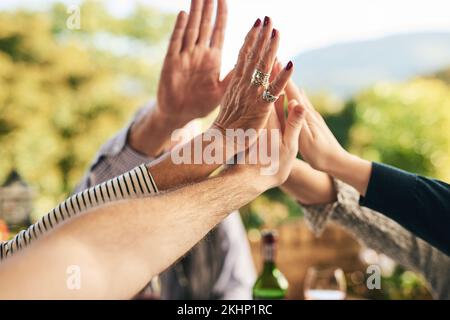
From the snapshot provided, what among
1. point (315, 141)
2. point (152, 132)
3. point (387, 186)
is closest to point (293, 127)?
point (315, 141)

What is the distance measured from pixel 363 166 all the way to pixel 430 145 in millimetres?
8294

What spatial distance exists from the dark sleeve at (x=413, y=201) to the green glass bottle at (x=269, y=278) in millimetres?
227

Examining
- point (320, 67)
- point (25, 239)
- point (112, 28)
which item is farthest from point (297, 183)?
point (320, 67)

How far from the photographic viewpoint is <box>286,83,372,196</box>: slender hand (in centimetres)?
105

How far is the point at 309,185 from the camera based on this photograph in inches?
45.4

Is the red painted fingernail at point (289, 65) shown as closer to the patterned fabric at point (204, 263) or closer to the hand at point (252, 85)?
the hand at point (252, 85)

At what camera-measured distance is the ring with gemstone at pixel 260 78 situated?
0.85 metres

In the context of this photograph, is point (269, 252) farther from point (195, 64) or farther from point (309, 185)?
point (195, 64)

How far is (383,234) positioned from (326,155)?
0.25 m

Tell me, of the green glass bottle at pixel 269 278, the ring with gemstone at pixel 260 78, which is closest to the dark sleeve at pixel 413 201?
the green glass bottle at pixel 269 278

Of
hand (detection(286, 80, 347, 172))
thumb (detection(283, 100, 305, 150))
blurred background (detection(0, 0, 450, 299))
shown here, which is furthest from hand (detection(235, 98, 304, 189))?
blurred background (detection(0, 0, 450, 299))

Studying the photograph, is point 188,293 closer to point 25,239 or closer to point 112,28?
point 25,239

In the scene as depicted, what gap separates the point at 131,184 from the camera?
2.73 ft

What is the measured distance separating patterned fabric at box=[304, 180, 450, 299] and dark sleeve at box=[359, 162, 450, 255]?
0.10 m
